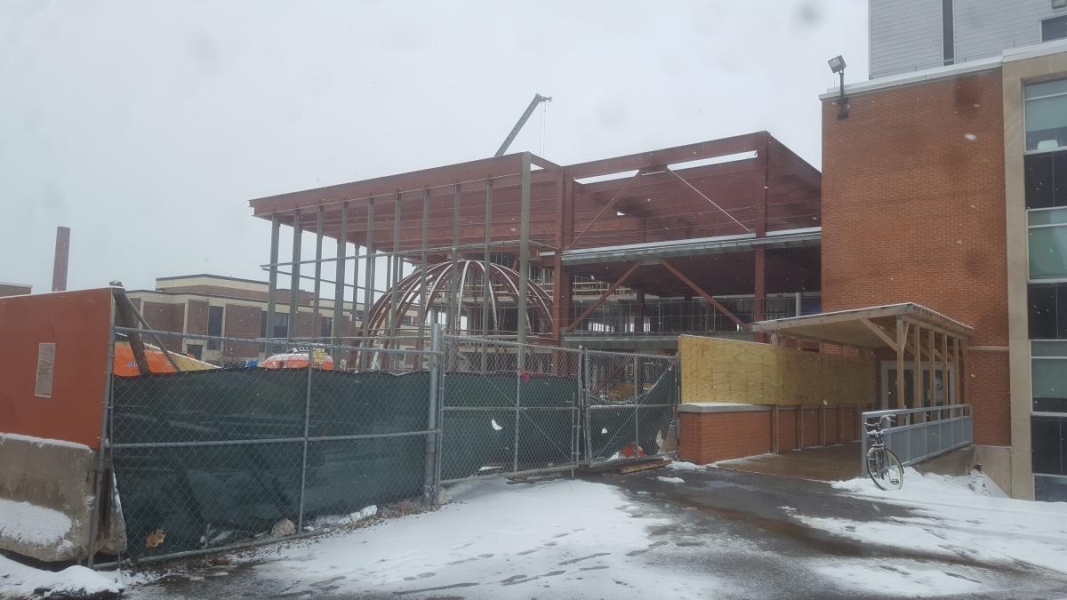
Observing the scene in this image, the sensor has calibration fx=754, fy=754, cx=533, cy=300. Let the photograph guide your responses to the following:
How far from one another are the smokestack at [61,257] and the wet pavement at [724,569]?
55016 mm

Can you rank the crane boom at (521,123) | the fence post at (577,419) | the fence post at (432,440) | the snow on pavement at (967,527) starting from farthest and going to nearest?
1. the crane boom at (521,123)
2. the fence post at (577,419)
3. the fence post at (432,440)
4. the snow on pavement at (967,527)

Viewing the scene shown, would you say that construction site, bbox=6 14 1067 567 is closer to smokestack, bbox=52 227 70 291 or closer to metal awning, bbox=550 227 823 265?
metal awning, bbox=550 227 823 265

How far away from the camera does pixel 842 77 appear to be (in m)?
22.4

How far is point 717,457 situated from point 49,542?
1152 cm

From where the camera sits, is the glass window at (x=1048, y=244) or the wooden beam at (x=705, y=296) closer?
the glass window at (x=1048, y=244)

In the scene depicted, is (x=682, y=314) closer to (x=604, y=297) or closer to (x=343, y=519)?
(x=604, y=297)

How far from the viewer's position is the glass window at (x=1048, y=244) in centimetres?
1930

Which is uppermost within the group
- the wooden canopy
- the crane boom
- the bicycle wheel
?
the crane boom

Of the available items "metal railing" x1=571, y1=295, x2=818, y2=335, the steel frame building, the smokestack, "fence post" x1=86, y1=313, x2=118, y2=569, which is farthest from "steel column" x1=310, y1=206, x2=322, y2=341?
the smokestack

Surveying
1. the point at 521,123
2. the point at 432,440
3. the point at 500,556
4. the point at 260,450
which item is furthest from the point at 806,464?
the point at 521,123

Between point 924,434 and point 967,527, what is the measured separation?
6.19m

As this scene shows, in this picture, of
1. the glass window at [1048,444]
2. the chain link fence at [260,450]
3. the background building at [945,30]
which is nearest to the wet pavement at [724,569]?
the chain link fence at [260,450]

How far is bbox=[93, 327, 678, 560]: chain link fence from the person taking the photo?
6.78 metres

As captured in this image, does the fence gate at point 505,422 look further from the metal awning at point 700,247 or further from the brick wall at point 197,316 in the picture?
A: the brick wall at point 197,316
